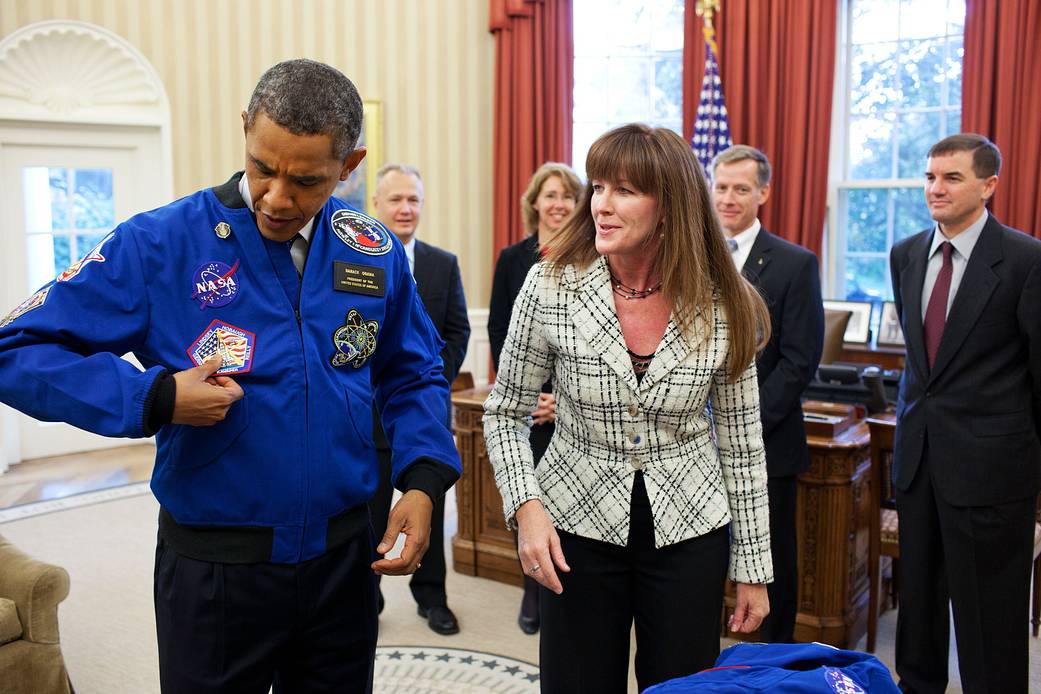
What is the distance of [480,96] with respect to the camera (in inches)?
292

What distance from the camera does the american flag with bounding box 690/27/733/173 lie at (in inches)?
255

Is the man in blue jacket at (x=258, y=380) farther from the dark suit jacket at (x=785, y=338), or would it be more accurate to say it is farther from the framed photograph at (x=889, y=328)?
the framed photograph at (x=889, y=328)

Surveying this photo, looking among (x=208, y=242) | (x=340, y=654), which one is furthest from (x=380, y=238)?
(x=340, y=654)

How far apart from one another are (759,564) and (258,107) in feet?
3.98

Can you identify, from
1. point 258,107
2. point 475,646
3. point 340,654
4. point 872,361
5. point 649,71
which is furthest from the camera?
point 649,71

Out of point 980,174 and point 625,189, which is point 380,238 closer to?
point 625,189

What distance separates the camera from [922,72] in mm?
6477

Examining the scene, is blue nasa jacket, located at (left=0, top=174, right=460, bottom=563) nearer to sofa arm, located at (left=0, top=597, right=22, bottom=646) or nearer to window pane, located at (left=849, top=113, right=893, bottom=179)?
sofa arm, located at (left=0, top=597, right=22, bottom=646)

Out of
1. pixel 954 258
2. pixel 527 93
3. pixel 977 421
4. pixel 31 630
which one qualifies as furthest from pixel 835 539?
pixel 527 93

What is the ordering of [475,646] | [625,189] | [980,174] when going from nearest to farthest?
1. [625,189]
2. [980,174]
3. [475,646]

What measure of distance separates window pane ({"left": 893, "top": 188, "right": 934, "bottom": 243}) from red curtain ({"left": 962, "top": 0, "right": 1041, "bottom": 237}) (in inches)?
29.2

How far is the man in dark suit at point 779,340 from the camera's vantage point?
2.89 metres

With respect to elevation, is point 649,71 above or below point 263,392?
above

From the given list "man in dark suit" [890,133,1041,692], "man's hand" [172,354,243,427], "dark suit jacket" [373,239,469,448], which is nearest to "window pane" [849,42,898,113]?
"man in dark suit" [890,133,1041,692]
